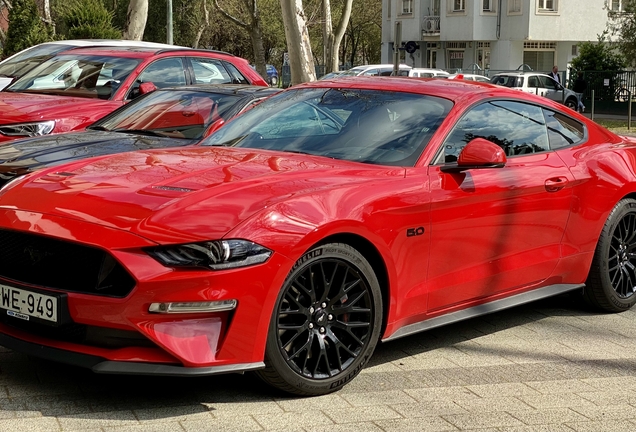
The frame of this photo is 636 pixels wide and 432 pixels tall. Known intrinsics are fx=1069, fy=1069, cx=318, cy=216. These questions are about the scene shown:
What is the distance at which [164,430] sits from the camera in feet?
14.8

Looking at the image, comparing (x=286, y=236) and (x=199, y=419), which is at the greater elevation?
(x=286, y=236)

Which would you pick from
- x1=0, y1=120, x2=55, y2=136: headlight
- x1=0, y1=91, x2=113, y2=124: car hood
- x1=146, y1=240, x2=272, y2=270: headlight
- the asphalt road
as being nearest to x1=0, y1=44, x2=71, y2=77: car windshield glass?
x1=0, y1=91, x2=113, y2=124: car hood

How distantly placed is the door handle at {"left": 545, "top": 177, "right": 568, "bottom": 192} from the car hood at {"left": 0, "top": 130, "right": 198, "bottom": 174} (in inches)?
133

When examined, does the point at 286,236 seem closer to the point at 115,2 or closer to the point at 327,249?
the point at 327,249

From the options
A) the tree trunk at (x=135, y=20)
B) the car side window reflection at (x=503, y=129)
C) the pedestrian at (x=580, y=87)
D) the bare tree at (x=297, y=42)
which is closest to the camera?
the car side window reflection at (x=503, y=129)

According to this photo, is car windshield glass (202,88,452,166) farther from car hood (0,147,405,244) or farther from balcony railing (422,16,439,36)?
balcony railing (422,16,439,36)

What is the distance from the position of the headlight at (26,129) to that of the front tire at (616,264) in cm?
541

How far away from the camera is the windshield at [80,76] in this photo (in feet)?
37.4

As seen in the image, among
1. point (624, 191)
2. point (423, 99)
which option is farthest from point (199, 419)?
point (624, 191)

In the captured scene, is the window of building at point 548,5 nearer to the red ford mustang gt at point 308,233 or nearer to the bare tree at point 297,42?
the bare tree at point 297,42

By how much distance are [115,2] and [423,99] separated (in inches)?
2371

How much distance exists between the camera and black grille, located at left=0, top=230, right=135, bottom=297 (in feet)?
15.2

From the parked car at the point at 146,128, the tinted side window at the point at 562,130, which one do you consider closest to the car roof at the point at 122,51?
the parked car at the point at 146,128

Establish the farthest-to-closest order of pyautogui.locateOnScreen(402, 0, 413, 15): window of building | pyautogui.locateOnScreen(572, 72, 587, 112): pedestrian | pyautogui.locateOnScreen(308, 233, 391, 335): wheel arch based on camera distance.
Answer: pyautogui.locateOnScreen(402, 0, 413, 15): window of building, pyautogui.locateOnScreen(572, 72, 587, 112): pedestrian, pyautogui.locateOnScreen(308, 233, 391, 335): wheel arch
